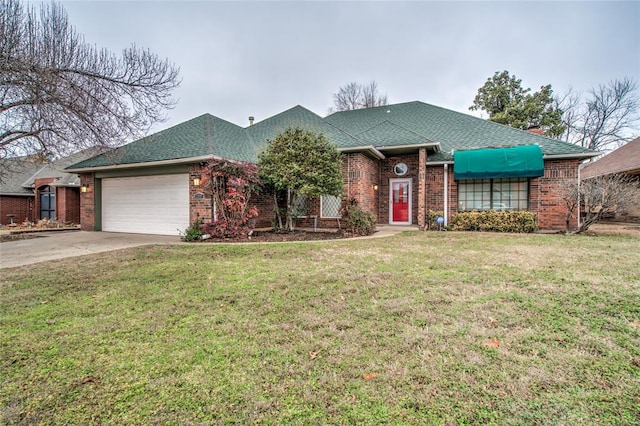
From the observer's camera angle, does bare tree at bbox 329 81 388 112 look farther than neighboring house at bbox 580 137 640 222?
Yes

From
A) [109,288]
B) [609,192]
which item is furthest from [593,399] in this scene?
[609,192]

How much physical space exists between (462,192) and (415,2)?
815 cm

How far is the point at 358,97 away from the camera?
35.5 metres

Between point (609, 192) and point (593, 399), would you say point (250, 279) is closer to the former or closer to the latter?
point (593, 399)

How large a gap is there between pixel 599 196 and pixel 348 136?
9023 millimetres


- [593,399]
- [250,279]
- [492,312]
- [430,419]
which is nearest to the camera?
[430,419]

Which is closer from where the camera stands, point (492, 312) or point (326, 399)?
point (326, 399)

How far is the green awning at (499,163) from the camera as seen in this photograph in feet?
37.2

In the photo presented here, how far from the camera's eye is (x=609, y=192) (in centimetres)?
956

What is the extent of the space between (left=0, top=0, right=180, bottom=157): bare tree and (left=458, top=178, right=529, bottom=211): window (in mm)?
12858

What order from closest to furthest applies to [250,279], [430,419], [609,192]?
[430,419] → [250,279] → [609,192]

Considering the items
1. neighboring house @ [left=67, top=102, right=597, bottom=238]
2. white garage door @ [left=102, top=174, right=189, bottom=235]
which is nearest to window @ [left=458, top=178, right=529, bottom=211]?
neighboring house @ [left=67, top=102, right=597, bottom=238]

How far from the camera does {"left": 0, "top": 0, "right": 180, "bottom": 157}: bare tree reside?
8.09 meters

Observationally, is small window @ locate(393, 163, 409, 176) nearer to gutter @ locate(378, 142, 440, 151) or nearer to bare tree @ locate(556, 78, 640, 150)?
gutter @ locate(378, 142, 440, 151)
